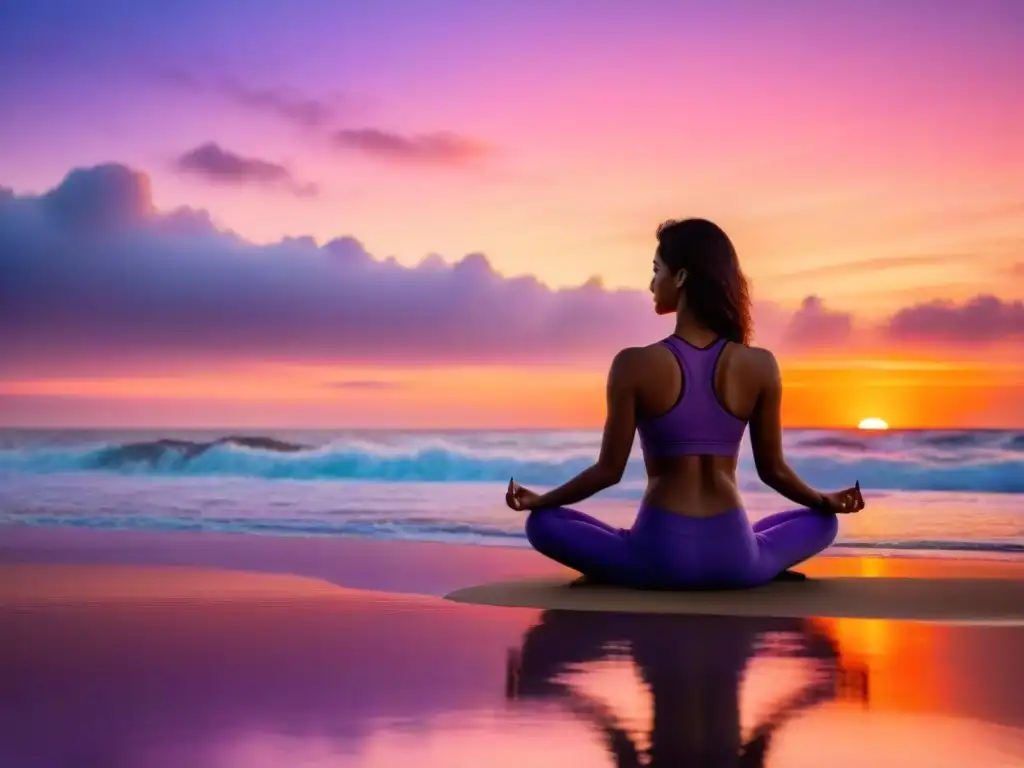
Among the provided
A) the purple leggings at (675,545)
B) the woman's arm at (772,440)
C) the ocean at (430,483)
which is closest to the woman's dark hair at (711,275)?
the woman's arm at (772,440)

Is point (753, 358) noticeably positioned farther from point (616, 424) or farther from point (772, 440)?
point (616, 424)

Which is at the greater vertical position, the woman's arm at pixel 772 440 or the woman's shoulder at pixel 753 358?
the woman's shoulder at pixel 753 358

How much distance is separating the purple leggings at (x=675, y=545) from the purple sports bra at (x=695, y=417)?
0.25 metres

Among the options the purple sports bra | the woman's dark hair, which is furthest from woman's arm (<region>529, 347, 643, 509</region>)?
the woman's dark hair

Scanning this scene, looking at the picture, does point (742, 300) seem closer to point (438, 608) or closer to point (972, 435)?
point (438, 608)

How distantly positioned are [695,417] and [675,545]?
49 centimetres

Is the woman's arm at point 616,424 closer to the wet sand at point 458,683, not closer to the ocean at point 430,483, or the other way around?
the wet sand at point 458,683

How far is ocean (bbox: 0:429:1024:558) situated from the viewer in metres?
8.48

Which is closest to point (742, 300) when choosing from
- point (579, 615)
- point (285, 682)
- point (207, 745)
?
point (579, 615)

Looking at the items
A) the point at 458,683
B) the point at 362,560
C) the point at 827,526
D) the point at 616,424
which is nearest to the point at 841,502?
the point at 827,526

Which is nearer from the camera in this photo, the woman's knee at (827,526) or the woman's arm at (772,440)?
the woman's arm at (772,440)

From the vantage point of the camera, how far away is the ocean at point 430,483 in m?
8.48

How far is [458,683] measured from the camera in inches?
130

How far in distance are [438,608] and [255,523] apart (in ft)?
13.9
